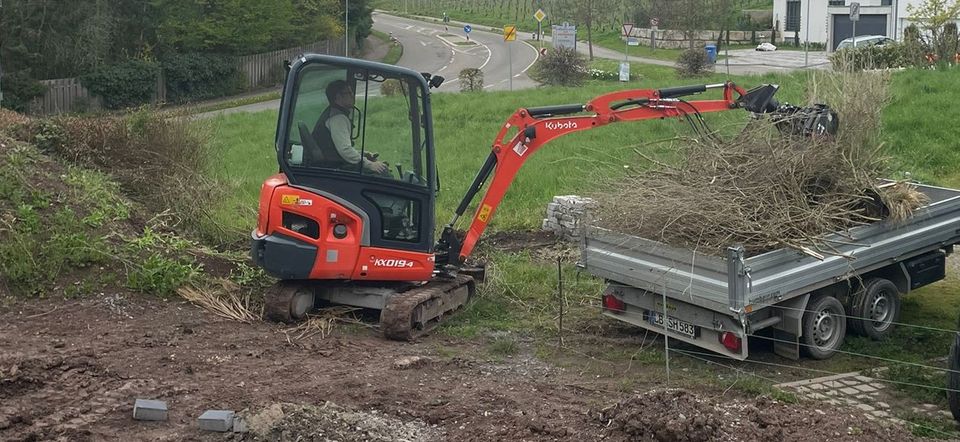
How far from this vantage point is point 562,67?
1334 inches

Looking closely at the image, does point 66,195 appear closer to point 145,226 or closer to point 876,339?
point 145,226

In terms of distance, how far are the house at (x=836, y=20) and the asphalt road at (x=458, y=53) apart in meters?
14.7

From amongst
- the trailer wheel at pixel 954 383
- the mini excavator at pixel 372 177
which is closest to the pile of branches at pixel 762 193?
the mini excavator at pixel 372 177

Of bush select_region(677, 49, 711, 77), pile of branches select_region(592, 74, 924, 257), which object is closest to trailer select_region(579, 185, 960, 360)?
pile of branches select_region(592, 74, 924, 257)

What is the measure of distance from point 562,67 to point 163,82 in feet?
52.6

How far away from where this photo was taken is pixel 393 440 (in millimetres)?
6676

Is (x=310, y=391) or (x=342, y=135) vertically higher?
(x=342, y=135)

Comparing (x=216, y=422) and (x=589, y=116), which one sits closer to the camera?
(x=216, y=422)

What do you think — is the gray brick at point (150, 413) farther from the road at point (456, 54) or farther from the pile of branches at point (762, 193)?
the road at point (456, 54)

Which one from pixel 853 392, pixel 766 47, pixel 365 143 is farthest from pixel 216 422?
pixel 766 47

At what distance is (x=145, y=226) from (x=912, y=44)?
67.4ft

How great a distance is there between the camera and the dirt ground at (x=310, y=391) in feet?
21.8

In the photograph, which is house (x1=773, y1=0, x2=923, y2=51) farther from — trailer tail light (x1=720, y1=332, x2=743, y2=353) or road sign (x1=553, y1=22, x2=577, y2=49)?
trailer tail light (x1=720, y1=332, x2=743, y2=353)

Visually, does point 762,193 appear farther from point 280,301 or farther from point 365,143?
point 280,301
